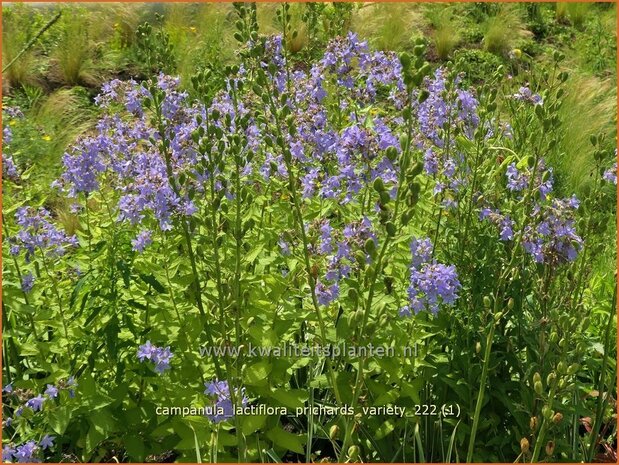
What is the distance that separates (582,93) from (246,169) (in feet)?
15.7

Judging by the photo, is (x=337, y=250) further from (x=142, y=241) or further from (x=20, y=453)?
(x=20, y=453)

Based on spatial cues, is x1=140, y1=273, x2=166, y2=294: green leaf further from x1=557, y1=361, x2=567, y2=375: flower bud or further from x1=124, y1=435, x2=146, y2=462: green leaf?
x1=557, y1=361, x2=567, y2=375: flower bud

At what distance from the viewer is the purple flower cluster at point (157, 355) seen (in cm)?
279

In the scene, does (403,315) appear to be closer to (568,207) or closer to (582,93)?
(568,207)

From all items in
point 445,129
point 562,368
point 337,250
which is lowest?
point 562,368

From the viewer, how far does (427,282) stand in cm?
268

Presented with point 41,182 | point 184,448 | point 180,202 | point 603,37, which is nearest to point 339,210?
point 180,202

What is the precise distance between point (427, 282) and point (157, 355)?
3.24 ft

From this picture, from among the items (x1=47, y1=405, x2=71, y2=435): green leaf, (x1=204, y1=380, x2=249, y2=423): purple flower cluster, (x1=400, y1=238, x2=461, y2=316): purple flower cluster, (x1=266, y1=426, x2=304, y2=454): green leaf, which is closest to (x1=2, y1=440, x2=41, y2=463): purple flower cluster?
(x1=47, y1=405, x2=71, y2=435): green leaf

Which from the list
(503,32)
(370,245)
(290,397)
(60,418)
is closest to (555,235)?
(370,245)

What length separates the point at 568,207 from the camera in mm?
2758

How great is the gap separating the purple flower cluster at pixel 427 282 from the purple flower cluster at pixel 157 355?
85 cm

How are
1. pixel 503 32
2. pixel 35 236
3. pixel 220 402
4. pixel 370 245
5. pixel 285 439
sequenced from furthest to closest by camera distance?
1. pixel 503 32
2. pixel 35 236
3. pixel 285 439
4. pixel 220 402
5. pixel 370 245

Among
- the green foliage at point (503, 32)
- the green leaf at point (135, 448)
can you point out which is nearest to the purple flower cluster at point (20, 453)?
the green leaf at point (135, 448)
